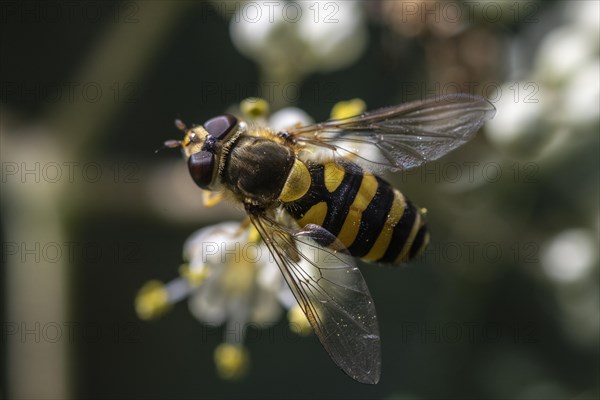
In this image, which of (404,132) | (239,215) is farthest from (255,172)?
(239,215)

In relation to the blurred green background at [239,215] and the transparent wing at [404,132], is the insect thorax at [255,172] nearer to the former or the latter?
the transparent wing at [404,132]

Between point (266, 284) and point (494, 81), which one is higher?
point (494, 81)

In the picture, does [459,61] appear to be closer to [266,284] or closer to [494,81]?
[494,81]

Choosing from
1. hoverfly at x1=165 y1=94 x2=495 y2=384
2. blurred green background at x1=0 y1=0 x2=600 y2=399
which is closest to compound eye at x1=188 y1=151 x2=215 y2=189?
hoverfly at x1=165 y1=94 x2=495 y2=384

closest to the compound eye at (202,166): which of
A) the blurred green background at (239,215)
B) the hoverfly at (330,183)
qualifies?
the hoverfly at (330,183)

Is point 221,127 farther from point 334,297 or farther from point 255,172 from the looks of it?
point 334,297

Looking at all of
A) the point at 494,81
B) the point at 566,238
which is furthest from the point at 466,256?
the point at 494,81
